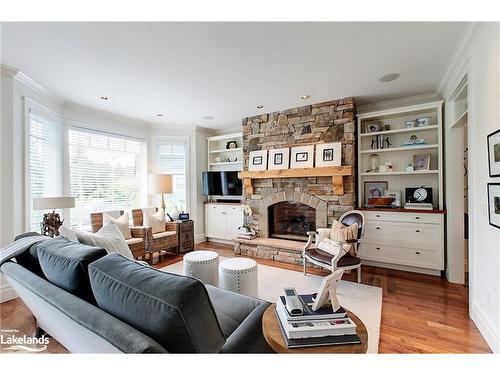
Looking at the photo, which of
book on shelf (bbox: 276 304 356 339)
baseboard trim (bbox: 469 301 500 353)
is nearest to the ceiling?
book on shelf (bbox: 276 304 356 339)

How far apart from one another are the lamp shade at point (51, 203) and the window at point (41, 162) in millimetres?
565

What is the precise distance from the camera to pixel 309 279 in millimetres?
3188

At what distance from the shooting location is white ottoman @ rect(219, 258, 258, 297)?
7.52ft

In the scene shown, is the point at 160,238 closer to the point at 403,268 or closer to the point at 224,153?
the point at 224,153

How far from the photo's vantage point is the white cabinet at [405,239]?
3.19m

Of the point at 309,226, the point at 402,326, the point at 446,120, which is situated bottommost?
the point at 402,326

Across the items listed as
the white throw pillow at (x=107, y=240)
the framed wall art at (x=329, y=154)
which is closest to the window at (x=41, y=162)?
the white throw pillow at (x=107, y=240)

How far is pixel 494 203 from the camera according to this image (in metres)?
1.78

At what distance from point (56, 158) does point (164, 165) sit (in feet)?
6.30

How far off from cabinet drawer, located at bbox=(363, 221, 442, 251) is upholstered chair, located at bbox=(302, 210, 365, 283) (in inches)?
18.1

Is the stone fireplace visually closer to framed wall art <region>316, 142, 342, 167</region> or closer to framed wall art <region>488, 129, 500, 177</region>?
framed wall art <region>316, 142, 342, 167</region>

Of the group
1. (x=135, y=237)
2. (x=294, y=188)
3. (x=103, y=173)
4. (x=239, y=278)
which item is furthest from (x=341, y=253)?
(x=103, y=173)

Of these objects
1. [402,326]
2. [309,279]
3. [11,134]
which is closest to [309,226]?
[309,279]
